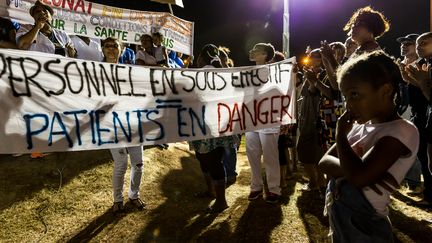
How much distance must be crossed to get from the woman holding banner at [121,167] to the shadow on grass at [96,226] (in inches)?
4.7

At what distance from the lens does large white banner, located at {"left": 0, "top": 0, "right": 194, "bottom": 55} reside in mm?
5934

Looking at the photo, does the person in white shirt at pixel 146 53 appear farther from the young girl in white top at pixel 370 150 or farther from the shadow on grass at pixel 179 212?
the young girl in white top at pixel 370 150

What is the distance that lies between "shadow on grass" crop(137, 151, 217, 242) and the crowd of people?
247mm

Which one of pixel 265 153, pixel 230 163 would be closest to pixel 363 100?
pixel 265 153

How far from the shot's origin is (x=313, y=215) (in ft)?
14.6

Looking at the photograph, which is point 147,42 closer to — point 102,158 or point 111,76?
point 102,158

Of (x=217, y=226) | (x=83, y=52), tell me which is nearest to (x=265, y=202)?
(x=217, y=226)

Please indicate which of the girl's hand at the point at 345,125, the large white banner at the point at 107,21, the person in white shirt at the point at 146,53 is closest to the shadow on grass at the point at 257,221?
the girl's hand at the point at 345,125

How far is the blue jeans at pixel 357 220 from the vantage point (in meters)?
1.72

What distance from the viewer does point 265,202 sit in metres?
4.97

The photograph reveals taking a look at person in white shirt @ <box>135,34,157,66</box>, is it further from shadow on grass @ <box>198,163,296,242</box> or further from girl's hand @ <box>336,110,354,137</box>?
girl's hand @ <box>336,110,354,137</box>

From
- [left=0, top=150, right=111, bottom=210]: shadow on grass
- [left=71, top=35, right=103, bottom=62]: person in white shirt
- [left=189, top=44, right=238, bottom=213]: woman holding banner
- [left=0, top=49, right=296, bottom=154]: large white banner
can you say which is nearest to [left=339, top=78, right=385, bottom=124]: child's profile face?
[left=0, top=49, right=296, bottom=154]: large white banner

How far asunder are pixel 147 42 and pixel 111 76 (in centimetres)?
444

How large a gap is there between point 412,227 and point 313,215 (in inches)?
42.8
